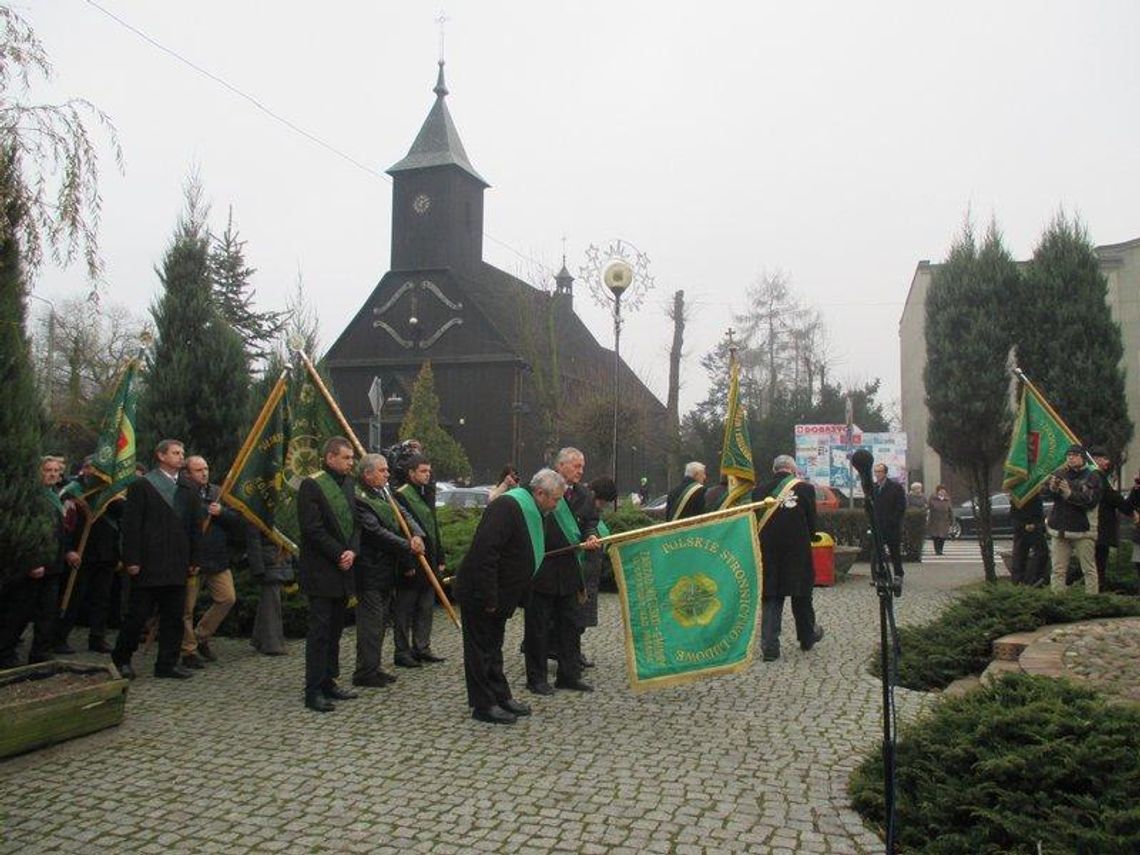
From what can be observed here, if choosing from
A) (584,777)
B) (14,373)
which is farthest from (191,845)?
(14,373)

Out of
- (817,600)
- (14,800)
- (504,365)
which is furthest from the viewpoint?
(504,365)

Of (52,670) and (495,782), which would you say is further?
(52,670)

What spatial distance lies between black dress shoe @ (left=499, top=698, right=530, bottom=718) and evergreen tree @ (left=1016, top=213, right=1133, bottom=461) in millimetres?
11415

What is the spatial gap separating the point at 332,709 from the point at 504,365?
43.8m

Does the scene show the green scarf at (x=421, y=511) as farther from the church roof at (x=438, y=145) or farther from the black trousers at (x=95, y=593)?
the church roof at (x=438, y=145)

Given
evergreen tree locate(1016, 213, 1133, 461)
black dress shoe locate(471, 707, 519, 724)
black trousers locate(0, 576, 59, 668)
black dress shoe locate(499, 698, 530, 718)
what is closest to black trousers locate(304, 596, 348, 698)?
black dress shoe locate(471, 707, 519, 724)

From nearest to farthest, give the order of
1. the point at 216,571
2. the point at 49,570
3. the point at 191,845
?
the point at 191,845 < the point at 49,570 < the point at 216,571

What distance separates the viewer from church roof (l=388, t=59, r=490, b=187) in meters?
53.6

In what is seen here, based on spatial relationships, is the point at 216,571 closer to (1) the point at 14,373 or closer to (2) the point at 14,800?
Answer: (1) the point at 14,373

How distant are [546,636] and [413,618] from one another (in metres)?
1.51

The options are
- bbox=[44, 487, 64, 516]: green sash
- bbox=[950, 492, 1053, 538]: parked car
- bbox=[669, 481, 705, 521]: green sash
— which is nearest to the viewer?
bbox=[44, 487, 64, 516]: green sash

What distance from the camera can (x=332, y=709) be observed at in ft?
24.0

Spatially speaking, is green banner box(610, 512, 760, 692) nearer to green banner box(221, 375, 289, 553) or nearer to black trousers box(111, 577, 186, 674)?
green banner box(221, 375, 289, 553)

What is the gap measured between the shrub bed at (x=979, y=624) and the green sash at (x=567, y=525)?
109 inches
